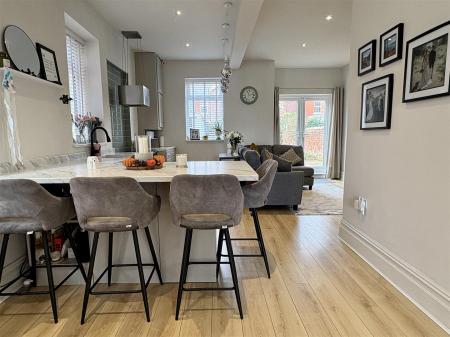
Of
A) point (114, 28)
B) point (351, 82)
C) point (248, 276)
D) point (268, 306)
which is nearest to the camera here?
point (268, 306)

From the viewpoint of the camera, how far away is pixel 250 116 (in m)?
6.60

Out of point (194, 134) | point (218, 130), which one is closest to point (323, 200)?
point (218, 130)

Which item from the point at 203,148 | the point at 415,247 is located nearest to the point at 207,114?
the point at 203,148

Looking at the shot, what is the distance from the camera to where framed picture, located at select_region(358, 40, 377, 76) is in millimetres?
2489

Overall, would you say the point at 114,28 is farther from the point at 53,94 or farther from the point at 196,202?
the point at 196,202

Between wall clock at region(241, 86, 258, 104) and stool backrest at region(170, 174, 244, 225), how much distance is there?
17.0 feet

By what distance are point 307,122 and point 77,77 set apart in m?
5.51

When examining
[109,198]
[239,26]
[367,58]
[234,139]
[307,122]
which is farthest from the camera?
[307,122]

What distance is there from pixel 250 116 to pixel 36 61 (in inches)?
187

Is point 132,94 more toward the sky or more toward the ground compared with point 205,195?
more toward the sky

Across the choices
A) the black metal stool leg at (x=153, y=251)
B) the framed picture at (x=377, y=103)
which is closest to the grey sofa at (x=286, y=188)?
the framed picture at (x=377, y=103)

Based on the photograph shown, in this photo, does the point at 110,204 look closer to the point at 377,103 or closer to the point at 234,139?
the point at 377,103

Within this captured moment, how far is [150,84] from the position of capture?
5.55m

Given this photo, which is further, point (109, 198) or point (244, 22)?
point (244, 22)
